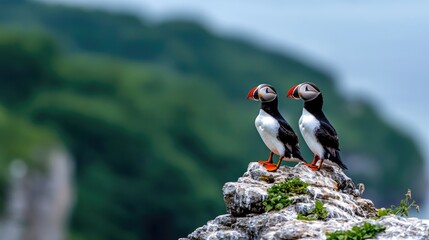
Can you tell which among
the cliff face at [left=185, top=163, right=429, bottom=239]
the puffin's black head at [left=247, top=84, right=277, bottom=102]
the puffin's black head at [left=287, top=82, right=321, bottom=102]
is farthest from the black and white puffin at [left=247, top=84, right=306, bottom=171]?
the puffin's black head at [left=287, top=82, right=321, bottom=102]

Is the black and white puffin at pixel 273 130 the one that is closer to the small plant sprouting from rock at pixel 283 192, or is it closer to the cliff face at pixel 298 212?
the cliff face at pixel 298 212

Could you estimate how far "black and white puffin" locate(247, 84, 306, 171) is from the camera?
1089 inches

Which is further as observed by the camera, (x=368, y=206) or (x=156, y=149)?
(x=156, y=149)

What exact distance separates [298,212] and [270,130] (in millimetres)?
2631

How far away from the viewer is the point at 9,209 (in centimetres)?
13812

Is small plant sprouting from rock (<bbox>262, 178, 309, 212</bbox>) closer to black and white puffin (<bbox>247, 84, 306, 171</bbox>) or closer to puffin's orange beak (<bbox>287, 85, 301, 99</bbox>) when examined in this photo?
black and white puffin (<bbox>247, 84, 306, 171</bbox>)

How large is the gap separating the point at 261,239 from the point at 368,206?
2.84 m

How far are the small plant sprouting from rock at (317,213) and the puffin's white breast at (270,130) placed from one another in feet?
8.11

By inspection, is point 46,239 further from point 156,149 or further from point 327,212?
point 327,212

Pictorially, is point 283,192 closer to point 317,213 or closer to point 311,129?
point 317,213

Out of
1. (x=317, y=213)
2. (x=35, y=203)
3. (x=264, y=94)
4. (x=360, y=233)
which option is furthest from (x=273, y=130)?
(x=35, y=203)

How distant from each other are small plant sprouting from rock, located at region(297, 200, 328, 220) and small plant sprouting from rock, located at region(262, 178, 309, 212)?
586mm

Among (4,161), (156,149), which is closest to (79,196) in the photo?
(156,149)

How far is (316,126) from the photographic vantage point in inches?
1078
